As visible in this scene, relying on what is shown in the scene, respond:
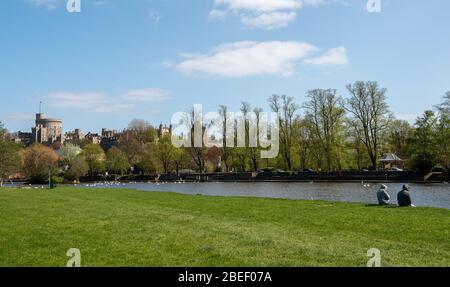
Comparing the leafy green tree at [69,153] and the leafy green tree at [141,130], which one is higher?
the leafy green tree at [141,130]

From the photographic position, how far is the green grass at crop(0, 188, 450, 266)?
880 centimetres

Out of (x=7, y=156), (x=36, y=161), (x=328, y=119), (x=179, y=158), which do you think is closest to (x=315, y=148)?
(x=328, y=119)

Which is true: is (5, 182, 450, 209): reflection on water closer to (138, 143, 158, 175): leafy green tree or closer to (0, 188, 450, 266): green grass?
(0, 188, 450, 266): green grass

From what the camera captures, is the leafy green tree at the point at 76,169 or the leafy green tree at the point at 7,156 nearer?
the leafy green tree at the point at 7,156

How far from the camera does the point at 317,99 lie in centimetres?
7619

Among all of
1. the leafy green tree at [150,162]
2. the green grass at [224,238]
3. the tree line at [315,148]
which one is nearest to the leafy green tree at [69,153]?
the tree line at [315,148]

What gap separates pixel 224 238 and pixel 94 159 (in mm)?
100507

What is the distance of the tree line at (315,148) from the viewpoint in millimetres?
62469

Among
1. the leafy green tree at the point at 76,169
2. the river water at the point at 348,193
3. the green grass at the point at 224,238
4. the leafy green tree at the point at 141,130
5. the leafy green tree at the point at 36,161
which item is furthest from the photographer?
the leafy green tree at the point at 141,130

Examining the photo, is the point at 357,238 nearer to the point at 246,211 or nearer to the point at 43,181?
the point at 246,211

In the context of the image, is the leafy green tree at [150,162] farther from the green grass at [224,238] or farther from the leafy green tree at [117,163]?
the green grass at [224,238]

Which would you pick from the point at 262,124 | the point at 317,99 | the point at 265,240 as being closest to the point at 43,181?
the point at 262,124

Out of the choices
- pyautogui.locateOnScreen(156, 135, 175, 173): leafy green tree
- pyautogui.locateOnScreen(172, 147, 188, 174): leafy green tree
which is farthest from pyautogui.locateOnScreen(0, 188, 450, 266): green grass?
pyautogui.locateOnScreen(172, 147, 188, 174): leafy green tree
